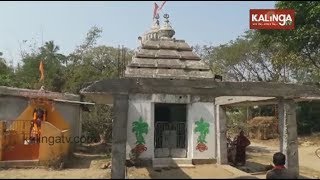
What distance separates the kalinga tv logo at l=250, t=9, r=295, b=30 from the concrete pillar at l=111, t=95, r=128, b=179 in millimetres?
13563

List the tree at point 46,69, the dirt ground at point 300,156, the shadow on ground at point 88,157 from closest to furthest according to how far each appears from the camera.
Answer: the dirt ground at point 300,156
the shadow on ground at point 88,157
the tree at point 46,69

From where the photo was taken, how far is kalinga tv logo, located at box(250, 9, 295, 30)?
2238cm

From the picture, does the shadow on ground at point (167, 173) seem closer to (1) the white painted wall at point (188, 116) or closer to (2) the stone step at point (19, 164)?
(1) the white painted wall at point (188, 116)

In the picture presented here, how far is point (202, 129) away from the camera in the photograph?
13719mm

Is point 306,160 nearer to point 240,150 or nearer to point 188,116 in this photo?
point 240,150

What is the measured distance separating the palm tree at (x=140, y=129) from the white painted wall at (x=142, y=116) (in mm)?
94

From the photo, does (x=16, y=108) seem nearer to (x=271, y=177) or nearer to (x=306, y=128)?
(x=271, y=177)

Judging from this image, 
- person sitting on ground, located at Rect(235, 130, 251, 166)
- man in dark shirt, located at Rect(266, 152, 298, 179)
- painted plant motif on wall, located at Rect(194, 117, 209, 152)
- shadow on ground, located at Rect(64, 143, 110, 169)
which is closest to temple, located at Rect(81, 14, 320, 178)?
painted plant motif on wall, located at Rect(194, 117, 209, 152)

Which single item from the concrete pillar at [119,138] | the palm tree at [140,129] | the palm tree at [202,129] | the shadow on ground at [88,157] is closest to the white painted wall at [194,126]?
the palm tree at [202,129]

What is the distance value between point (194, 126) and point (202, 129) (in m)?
0.31

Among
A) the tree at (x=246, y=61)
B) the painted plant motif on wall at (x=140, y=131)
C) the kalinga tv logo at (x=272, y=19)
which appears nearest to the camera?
the painted plant motif on wall at (x=140, y=131)

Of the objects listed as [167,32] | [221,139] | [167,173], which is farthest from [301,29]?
[167,173]

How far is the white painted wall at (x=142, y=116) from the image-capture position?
43.3ft

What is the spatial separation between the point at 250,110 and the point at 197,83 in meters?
26.6
